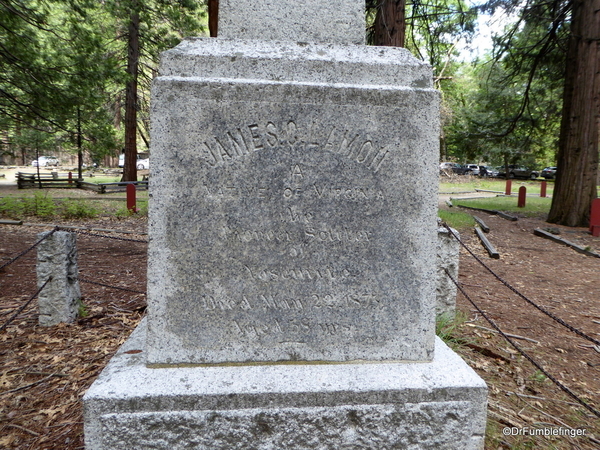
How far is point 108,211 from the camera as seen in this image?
499 inches

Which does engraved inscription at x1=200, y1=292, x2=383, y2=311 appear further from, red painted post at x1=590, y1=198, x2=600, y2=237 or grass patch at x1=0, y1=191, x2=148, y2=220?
grass patch at x1=0, y1=191, x2=148, y2=220

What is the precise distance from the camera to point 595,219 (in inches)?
400

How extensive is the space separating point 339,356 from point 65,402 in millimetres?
1907

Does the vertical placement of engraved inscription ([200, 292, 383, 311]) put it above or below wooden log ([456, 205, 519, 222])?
above

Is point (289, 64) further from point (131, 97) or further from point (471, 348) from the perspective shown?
point (131, 97)

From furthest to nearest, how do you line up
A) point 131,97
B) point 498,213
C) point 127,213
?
point 131,97, point 498,213, point 127,213

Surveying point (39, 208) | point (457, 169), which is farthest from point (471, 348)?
point (457, 169)

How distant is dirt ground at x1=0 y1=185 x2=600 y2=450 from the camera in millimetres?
2684

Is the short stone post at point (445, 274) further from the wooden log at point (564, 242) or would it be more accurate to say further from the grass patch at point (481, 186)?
the grass patch at point (481, 186)

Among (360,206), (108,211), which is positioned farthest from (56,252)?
(108,211)

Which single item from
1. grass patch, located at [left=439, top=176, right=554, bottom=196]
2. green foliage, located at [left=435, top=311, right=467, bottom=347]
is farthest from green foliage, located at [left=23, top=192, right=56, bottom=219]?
grass patch, located at [left=439, top=176, right=554, bottom=196]

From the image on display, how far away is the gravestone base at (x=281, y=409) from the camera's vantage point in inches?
77.0

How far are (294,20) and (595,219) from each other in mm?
10483

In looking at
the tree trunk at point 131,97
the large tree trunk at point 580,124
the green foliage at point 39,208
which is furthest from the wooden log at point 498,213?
the tree trunk at point 131,97
